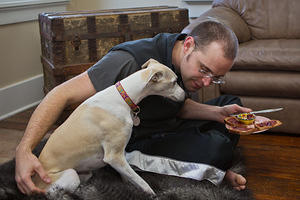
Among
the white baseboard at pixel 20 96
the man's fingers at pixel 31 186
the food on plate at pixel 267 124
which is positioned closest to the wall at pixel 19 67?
the white baseboard at pixel 20 96

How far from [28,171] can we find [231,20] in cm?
195

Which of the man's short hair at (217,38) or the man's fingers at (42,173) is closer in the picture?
the man's fingers at (42,173)

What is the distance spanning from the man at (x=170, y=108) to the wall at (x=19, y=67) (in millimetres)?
1603

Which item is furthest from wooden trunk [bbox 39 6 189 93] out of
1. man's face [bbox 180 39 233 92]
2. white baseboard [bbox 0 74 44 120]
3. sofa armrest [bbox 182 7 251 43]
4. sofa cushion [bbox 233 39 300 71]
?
man's face [bbox 180 39 233 92]

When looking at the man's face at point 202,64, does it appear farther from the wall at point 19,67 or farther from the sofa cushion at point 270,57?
the wall at point 19,67

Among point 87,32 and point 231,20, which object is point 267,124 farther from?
point 87,32

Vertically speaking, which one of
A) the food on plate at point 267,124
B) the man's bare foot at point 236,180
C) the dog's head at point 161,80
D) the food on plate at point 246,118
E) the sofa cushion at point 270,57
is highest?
the dog's head at point 161,80

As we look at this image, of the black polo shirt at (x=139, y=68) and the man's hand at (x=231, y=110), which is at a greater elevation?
the black polo shirt at (x=139, y=68)

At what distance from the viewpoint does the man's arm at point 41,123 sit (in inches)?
56.8

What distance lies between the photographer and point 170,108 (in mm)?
1804

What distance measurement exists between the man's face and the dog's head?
13 centimetres

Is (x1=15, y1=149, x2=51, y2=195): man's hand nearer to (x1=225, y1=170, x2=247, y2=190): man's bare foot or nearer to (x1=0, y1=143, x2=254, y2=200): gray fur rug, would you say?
(x1=0, y1=143, x2=254, y2=200): gray fur rug

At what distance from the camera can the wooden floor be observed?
1.83 metres

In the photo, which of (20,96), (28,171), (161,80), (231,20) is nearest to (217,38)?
(161,80)
